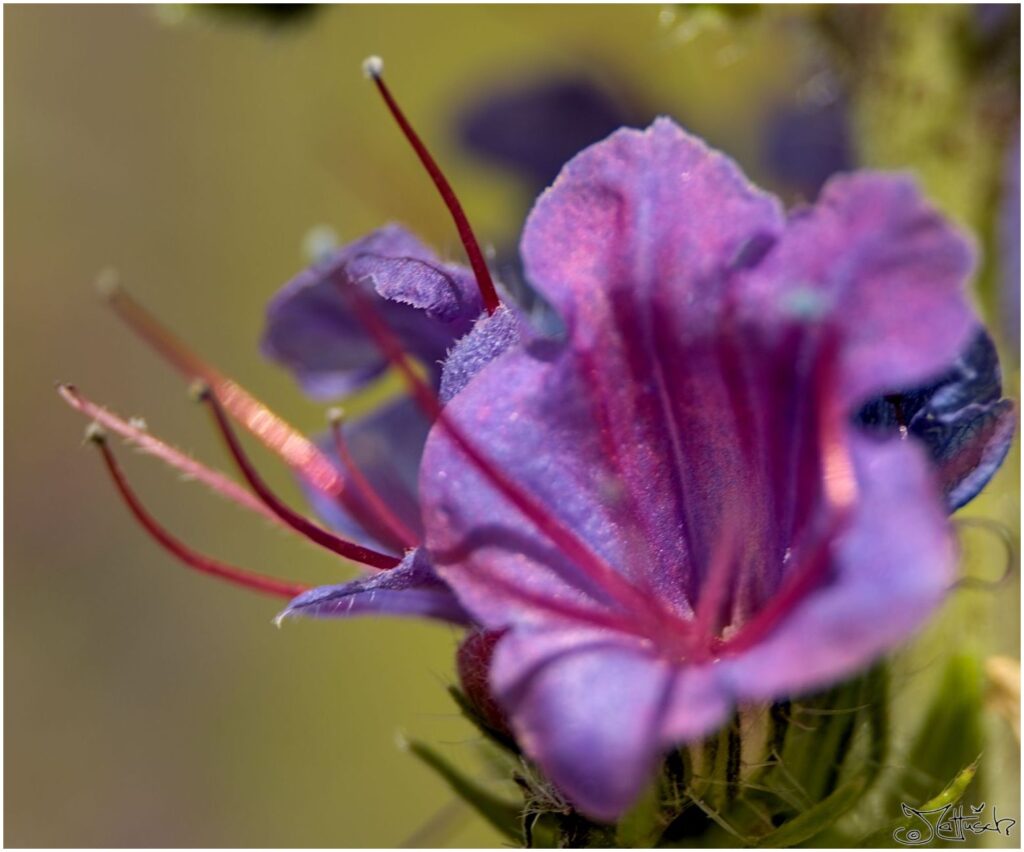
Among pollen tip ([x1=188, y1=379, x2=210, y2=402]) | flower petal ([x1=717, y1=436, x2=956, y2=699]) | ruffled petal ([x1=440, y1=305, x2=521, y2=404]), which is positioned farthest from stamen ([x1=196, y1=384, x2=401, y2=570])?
flower petal ([x1=717, y1=436, x2=956, y2=699])

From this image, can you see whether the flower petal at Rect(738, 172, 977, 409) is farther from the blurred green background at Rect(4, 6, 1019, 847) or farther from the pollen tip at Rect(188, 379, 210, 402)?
the blurred green background at Rect(4, 6, 1019, 847)

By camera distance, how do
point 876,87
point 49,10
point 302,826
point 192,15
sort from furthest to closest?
point 49,10, point 302,826, point 876,87, point 192,15

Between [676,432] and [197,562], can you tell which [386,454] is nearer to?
[197,562]

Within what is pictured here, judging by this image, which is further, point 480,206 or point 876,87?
point 480,206

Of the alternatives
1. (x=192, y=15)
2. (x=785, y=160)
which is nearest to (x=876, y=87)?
(x=785, y=160)

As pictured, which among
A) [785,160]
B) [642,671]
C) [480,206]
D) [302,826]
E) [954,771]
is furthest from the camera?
[480,206]

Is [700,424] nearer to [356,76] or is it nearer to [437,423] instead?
[437,423]

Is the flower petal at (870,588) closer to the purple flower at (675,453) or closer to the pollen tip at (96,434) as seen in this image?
the purple flower at (675,453)
